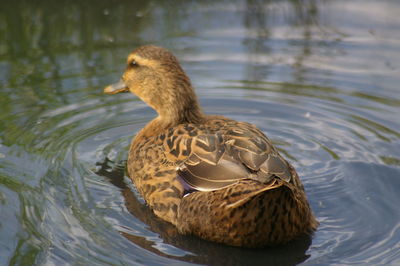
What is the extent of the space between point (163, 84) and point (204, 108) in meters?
1.10

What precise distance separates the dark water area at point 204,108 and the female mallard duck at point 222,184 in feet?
0.48

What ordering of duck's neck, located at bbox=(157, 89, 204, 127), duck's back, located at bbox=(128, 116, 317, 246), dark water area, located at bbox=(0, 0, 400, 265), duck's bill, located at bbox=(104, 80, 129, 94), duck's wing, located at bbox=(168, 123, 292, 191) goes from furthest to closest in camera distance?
duck's bill, located at bbox=(104, 80, 129, 94) → duck's neck, located at bbox=(157, 89, 204, 127) → dark water area, located at bbox=(0, 0, 400, 265) → duck's wing, located at bbox=(168, 123, 292, 191) → duck's back, located at bbox=(128, 116, 317, 246)

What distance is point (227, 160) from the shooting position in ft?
16.8

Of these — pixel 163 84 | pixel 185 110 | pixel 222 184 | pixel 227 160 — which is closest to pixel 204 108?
pixel 163 84

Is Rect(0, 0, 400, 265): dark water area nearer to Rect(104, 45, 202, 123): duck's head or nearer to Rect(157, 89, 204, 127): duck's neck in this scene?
Rect(104, 45, 202, 123): duck's head

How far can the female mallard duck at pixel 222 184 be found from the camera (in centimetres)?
481

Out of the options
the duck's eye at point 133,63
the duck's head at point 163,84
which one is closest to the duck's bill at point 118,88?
the duck's head at point 163,84

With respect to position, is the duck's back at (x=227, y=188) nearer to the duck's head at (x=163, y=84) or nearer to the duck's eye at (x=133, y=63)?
the duck's head at (x=163, y=84)

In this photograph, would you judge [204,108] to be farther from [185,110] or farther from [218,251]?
[218,251]

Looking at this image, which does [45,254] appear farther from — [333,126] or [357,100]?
[357,100]

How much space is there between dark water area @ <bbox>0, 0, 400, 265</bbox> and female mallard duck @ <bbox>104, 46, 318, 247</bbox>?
147mm

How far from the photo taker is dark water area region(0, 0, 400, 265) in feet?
16.7

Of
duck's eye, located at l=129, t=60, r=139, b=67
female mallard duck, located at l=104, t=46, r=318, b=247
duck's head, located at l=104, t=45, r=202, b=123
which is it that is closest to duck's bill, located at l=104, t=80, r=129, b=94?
duck's head, located at l=104, t=45, r=202, b=123

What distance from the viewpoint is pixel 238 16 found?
10547 mm
